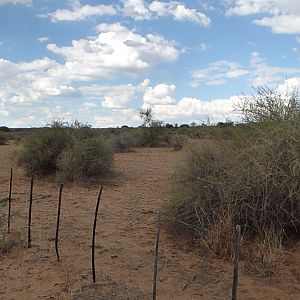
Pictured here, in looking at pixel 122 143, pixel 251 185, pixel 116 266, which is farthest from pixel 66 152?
pixel 122 143

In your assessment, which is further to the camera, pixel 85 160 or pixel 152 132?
pixel 152 132

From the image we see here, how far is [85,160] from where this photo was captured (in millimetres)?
15820

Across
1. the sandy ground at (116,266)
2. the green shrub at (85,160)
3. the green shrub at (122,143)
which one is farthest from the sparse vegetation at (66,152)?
the green shrub at (122,143)

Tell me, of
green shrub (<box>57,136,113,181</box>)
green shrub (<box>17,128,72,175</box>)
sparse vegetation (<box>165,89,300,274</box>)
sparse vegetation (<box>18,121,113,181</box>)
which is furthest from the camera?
green shrub (<box>17,128,72,175</box>)

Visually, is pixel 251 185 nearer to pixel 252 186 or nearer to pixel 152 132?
pixel 252 186

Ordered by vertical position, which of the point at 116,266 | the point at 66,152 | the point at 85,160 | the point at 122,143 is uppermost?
the point at 122,143

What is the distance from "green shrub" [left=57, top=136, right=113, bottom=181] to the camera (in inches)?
603

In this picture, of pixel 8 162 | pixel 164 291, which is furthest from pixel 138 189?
pixel 8 162

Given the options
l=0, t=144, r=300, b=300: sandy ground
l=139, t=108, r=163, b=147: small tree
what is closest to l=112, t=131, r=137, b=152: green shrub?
l=139, t=108, r=163, b=147: small tree

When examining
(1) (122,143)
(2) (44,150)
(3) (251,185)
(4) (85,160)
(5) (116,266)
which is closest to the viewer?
(5) (116,266)

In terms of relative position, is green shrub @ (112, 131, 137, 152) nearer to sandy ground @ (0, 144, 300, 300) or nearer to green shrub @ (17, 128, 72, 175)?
green shrub @ (17, 128, 72, 175)

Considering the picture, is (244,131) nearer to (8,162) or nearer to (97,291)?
(97,291)

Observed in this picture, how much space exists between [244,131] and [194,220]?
6.05 feet

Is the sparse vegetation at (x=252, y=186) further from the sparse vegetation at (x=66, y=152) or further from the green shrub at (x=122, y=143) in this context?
the green shrub at (x=122, y=143)
